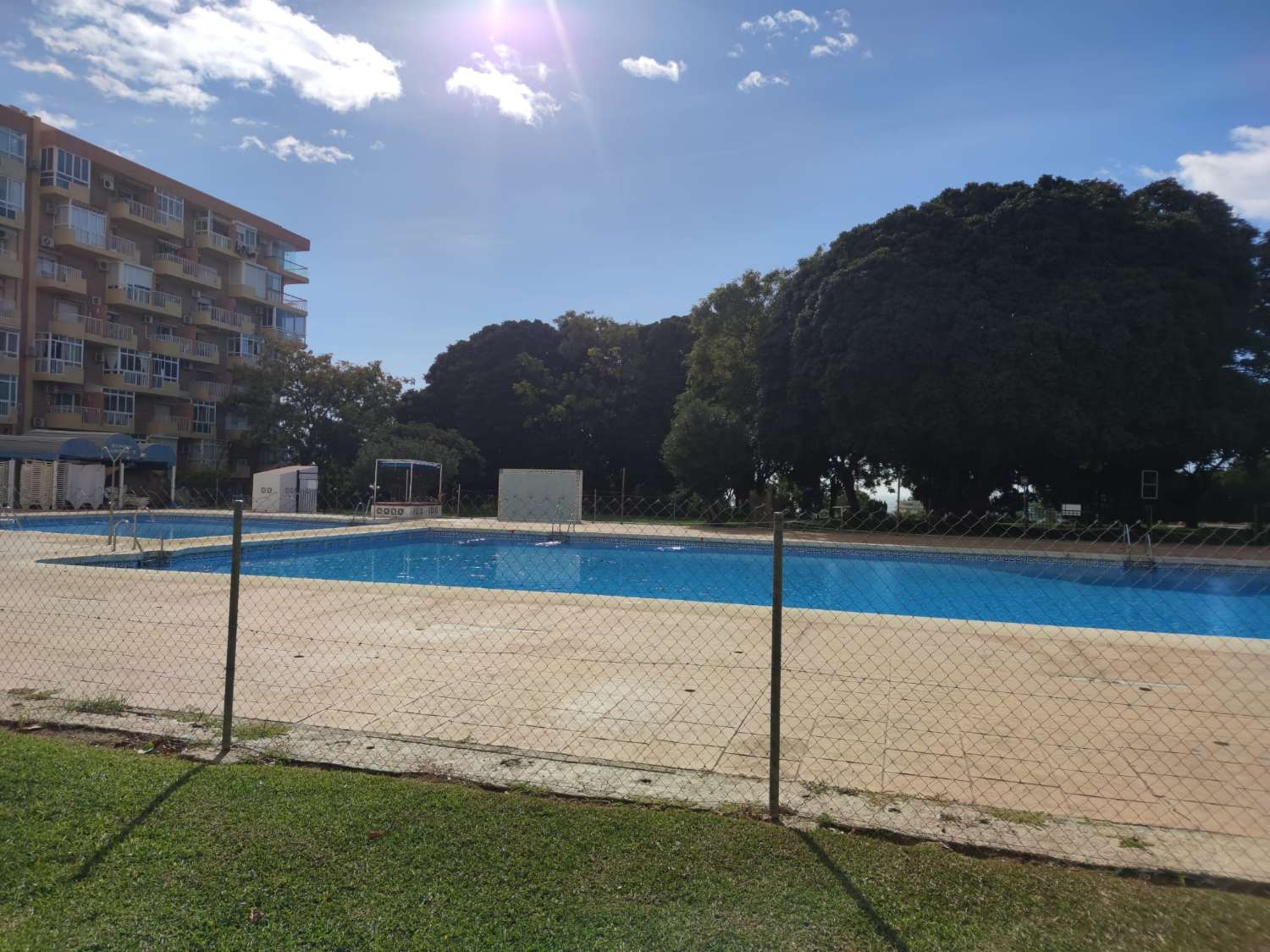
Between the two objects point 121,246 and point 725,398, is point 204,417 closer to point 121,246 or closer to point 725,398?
point 121,246

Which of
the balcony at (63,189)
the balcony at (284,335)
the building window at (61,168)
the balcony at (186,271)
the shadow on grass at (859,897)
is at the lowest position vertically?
the shadow on grass at (859,897)

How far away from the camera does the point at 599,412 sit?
1468 inches

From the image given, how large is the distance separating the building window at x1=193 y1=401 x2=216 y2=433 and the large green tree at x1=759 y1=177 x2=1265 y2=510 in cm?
2825

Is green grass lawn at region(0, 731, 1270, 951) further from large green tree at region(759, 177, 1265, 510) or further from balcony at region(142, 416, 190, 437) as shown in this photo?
balcony at region(142, 416, 190, 437)

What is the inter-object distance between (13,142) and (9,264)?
16.0 feet

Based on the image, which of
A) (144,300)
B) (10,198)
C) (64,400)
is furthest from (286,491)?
(10,198)

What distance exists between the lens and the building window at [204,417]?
125 ft

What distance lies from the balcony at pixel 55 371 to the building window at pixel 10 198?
5.54 m

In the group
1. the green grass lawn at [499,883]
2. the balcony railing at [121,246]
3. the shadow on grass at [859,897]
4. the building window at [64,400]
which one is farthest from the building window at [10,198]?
the shadow on grass at [859,897]

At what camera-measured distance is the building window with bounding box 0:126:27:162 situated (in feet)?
99.3

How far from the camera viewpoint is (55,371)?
104 ft

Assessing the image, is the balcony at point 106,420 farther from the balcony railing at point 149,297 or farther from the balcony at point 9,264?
the balcony at point 9,264

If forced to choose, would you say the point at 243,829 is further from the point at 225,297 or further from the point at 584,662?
the point at 225,297

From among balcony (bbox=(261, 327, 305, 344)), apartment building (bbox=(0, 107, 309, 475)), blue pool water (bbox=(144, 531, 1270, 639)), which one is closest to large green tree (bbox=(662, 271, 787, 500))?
blue pool water (bbox=(144, 531, 1270, 639))
